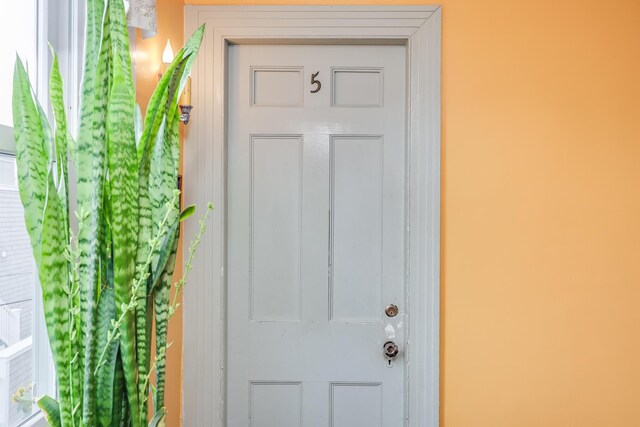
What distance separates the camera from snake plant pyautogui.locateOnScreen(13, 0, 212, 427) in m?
0.81

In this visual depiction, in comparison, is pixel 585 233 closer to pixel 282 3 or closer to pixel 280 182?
pixel 280 182

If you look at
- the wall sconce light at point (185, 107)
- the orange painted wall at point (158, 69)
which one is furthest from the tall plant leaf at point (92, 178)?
the wall sconce light at point (185, 107)

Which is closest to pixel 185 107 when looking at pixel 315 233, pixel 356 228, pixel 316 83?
pixel 316 83

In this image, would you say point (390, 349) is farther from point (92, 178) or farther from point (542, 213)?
point (92, 178)

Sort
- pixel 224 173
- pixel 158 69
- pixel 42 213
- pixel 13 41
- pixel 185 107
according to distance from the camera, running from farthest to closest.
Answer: pixel 224 173 < pixel 185 107 < pixel 158 69 < pixel 13 41 < pixel 42 213

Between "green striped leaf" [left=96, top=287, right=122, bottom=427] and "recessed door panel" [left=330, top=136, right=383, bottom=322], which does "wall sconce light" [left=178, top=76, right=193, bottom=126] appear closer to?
"recessed door panel" [left=330, top=136, right=383, bottom=322]

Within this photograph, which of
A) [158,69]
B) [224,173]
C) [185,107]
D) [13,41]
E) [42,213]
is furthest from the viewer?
[224,173]

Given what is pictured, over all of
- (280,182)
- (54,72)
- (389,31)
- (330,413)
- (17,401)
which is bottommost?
(330,413)

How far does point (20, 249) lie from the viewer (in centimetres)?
110

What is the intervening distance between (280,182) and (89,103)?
1.14 meters

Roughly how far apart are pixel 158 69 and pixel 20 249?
783 mm

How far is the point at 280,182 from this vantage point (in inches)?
76.9

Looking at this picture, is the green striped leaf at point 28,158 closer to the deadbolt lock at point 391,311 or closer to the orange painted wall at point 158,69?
the orange painted wall at point 158,69

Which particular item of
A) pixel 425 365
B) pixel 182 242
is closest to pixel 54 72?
pixel 182 242
